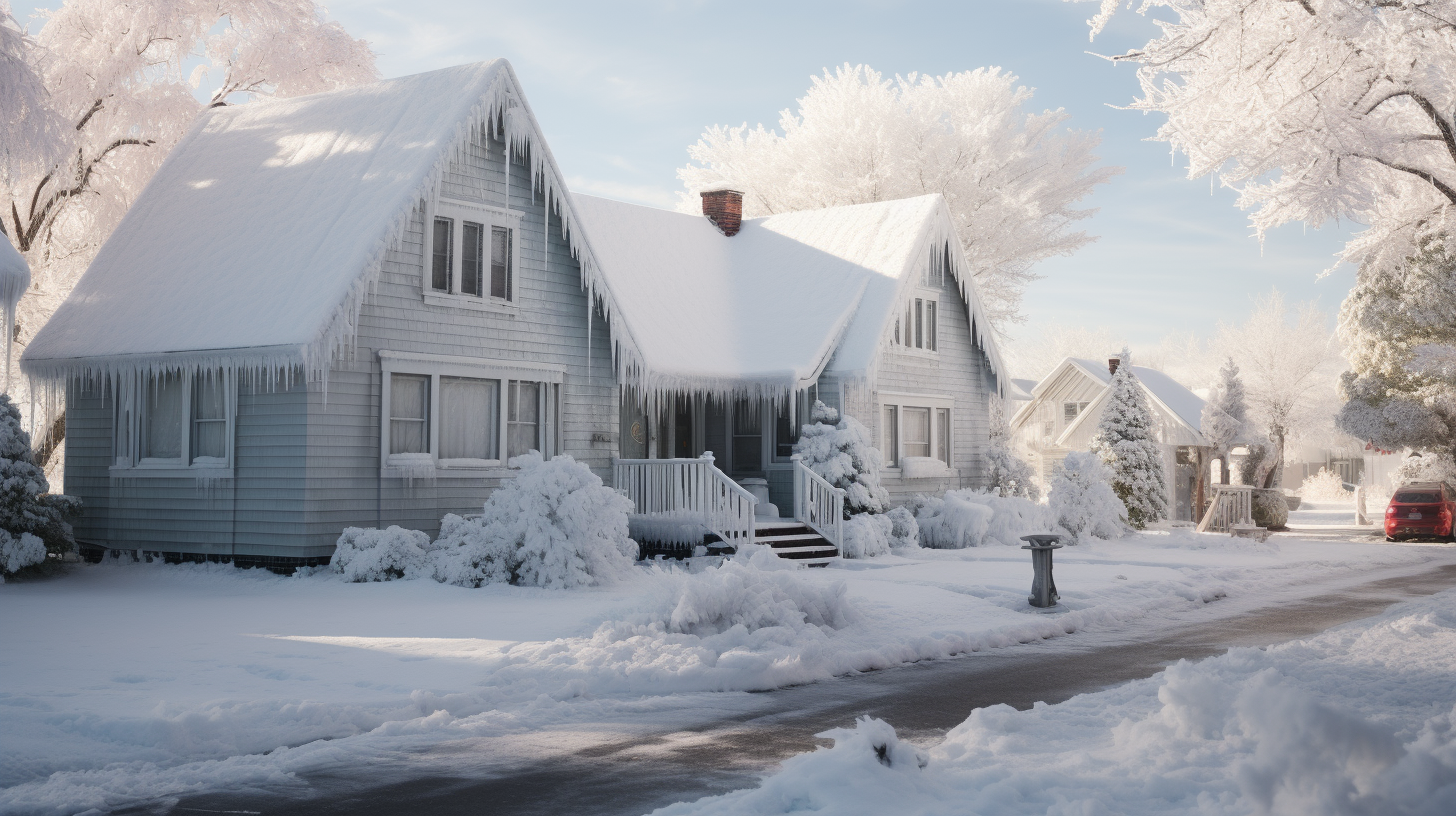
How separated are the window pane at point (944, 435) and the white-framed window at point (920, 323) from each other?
1.60 meters

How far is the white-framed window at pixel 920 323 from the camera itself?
27375mm

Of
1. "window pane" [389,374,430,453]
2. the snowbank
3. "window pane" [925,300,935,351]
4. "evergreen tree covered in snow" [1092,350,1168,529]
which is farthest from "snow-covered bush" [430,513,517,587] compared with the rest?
"evergreen tree covered in snow" [1092,350,1168,529]

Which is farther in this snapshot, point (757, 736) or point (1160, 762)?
point (757, 736)

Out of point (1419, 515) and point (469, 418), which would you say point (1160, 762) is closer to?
point (469, 418)

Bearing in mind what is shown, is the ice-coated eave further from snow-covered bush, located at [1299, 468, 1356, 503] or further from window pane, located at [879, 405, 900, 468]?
snow-covered bush, located at [1299, 468, 1356, 503]

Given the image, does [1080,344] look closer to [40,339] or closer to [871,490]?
[871,490]

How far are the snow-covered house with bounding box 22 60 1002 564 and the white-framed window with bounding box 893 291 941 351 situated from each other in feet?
5.89

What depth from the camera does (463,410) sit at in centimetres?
1975

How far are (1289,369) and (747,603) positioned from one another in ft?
207

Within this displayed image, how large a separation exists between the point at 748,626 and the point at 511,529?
18.7 feet

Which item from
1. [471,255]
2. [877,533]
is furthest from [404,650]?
[877,533]

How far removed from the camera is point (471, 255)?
20.1 metres

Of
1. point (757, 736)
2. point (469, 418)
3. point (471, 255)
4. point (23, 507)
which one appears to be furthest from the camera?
point (471, 255)

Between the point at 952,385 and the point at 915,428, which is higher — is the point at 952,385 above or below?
above
